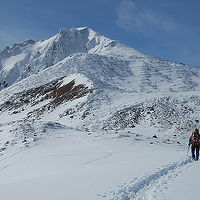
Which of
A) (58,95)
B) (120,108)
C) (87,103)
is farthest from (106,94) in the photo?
(58,95)

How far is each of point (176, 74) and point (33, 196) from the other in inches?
2815

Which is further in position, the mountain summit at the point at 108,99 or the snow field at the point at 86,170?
the mountain summit at the point at 108,99

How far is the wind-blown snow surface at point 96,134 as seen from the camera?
8.16 metres

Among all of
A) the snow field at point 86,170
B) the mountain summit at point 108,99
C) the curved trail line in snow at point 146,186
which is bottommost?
the curved trail line in snow at point 146,186

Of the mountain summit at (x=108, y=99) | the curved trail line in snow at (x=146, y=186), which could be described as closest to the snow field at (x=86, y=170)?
the curved trail line in snow at (x=146, y=186)

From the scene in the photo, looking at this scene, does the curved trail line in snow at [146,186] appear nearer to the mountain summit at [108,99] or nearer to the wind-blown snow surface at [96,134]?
the wind-blown snow surface at [96,134]

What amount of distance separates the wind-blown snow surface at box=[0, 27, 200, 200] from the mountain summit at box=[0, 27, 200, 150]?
0.12 meters

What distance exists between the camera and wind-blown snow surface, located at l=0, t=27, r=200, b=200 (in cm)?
816

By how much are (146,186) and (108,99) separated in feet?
88.2

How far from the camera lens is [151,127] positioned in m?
25.5

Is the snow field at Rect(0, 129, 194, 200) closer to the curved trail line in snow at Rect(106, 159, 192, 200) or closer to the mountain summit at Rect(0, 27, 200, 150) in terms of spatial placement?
the curved trail line in snow at Rect(106, 159, 192, 200)

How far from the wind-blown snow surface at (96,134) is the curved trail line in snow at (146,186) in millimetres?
32

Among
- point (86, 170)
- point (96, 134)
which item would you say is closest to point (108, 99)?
point (96, 134)

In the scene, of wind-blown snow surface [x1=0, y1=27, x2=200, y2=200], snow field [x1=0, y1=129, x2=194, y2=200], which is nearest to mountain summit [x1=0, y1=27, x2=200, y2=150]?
wind-blown snow surface [x1=0, y1=27, x2=200, y2=200]
